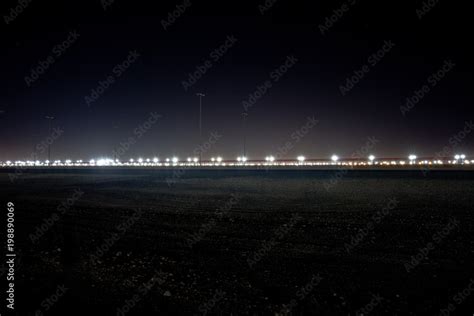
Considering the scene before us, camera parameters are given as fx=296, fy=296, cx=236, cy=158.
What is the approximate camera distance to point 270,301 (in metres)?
4.49

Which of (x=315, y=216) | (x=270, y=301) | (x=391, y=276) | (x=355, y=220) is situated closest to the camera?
(x=270, y=301)

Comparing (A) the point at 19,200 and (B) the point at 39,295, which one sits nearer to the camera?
(B) the point at 39,295

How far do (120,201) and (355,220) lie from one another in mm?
10576

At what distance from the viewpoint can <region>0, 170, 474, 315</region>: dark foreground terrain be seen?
177 inches

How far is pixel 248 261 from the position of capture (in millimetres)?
6152

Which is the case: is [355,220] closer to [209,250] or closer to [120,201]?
[209,250]

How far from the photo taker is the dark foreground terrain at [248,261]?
14.7 ft

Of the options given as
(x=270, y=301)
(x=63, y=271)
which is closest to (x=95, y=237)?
(x=63, y=271)

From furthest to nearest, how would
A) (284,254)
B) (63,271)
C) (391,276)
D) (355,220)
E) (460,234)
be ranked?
(355,220) → (460,234) → (284,254) → (63,271) → (391,276)

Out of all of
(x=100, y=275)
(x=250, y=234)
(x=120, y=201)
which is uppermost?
(x=120, y=201)

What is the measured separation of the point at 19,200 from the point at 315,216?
14508 mm

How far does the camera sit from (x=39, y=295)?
4809mm

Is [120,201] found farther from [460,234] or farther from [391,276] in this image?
[460,234]

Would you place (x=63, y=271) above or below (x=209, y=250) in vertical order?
below
